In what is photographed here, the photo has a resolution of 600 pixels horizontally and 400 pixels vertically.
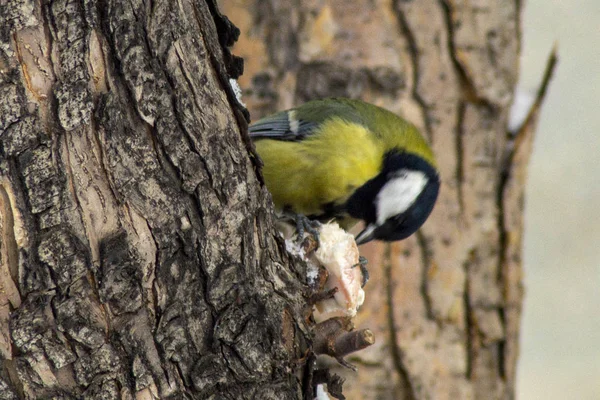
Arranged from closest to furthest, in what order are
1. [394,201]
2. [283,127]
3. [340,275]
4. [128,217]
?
1. [128,217]
2. [340,275]
3. [394,201]
4. [283,127]

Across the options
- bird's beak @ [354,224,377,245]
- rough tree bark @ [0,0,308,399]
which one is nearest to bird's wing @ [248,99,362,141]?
bird's beak @ [354,224,377,245]

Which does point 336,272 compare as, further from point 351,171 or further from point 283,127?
point 283,127

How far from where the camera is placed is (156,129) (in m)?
1.54

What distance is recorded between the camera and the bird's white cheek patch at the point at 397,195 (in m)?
2.61

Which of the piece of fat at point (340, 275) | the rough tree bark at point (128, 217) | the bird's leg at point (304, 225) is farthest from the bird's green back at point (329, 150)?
the rough tree bark at point (128, 217)

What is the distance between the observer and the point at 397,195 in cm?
262

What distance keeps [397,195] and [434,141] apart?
637 mm

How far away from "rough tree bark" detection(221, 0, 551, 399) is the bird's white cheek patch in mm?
457

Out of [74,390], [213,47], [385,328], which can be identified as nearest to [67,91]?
[213,47]

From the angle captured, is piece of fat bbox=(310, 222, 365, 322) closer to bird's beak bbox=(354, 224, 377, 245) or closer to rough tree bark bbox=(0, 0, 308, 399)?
rough tree bark bbox=(0, 0, 308, 399)

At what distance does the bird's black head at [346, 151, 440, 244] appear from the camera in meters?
2.60

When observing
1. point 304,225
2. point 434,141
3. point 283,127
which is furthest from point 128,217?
point 434,141

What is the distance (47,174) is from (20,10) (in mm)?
311

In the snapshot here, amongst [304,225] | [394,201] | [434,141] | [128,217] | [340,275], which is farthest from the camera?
[434,141]
